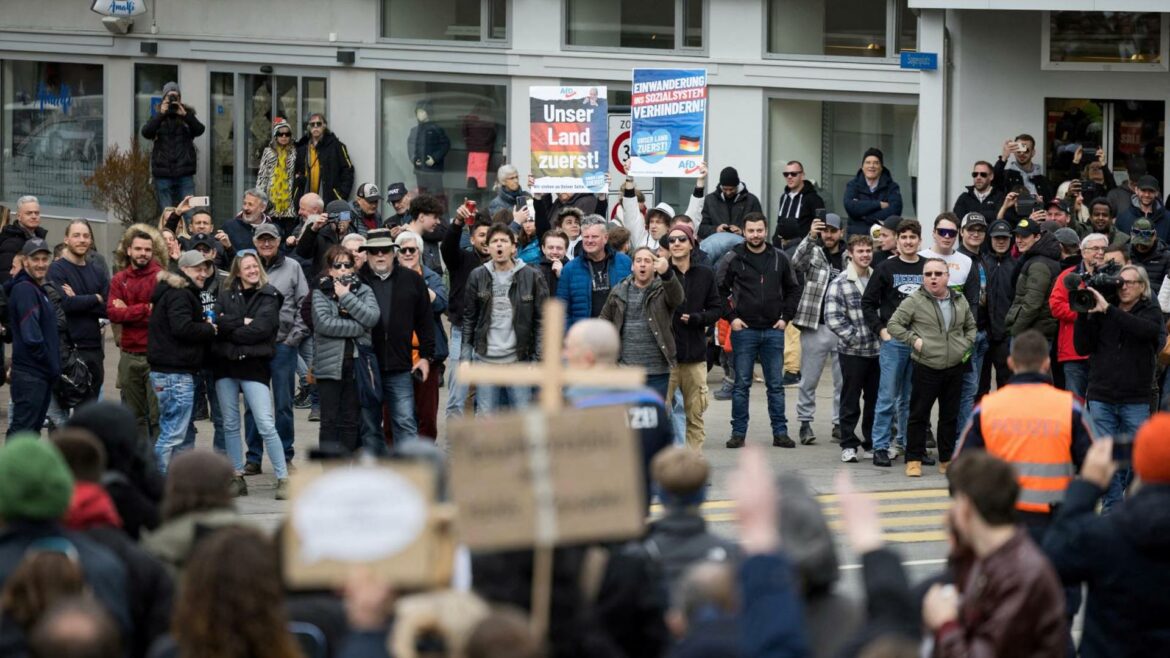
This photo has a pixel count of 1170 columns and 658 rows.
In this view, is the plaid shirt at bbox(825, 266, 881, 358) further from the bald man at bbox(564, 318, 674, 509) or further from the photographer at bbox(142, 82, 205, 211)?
the photographer at bbox(142, 82, 205, 211)

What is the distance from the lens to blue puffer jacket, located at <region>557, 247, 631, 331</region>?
14562mm

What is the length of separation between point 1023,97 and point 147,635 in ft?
53.5

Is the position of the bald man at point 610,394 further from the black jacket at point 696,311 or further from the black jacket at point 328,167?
the black jacket at point 328,167

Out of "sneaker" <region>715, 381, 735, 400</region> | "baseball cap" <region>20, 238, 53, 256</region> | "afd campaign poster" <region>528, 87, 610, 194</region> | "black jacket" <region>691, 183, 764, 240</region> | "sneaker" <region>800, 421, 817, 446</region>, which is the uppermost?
"afd campaign poster" <region>528, 87, 610, 194</region>

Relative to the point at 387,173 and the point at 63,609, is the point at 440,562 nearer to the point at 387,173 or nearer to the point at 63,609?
the point at 63,609

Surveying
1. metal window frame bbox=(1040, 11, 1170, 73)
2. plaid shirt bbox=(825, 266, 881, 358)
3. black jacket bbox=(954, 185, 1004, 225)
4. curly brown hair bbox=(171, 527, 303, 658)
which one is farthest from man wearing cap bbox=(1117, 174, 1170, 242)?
curly brown hair bbox=(171, 527, 303, 658)

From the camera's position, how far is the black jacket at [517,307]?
14078 millimetres

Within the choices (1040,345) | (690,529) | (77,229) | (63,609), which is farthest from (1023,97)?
(63,609)

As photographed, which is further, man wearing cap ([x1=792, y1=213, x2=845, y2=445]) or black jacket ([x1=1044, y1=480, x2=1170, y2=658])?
man wearing cap ([x1=792, y1=213, x2=845, y2=445])

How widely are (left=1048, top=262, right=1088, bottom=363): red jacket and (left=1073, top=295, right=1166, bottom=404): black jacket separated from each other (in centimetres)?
75

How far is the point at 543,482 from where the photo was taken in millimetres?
5207

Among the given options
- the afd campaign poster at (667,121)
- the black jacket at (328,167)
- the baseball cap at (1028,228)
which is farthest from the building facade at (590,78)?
the baseball cap at (1028,228)

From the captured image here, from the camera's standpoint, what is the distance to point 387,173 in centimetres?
2377

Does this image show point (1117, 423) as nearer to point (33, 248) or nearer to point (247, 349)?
point (247, 349)
